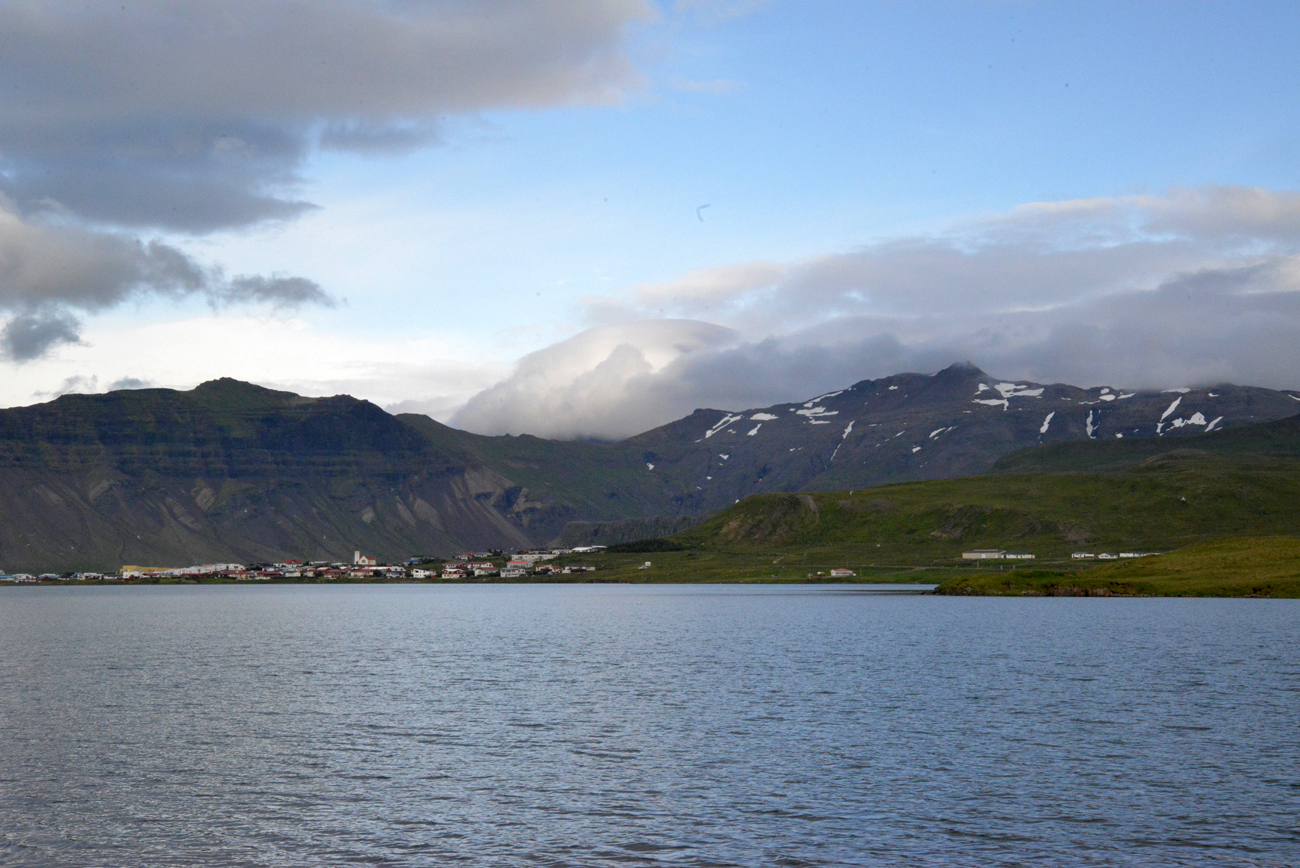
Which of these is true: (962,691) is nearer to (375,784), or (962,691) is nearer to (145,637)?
(375,784)

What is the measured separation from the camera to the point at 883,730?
201 feet

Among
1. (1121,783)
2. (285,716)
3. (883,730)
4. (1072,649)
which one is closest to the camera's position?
(1121,783)

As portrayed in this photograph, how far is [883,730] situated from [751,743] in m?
8.43

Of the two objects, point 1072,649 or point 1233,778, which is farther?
point 1072,649

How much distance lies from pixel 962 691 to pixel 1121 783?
30.9 m

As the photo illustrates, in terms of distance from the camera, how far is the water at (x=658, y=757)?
124 feet

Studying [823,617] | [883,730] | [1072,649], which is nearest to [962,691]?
[883,730]

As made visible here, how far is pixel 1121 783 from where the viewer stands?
155 feet

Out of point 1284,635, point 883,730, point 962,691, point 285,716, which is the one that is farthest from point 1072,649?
point 285,716

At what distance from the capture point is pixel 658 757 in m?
53.6

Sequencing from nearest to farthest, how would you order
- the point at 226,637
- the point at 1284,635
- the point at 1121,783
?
the point at 1121,783 → the point at 1284,635 → the point at 226,637

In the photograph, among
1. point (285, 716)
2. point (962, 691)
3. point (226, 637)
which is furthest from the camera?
point (226, 637)

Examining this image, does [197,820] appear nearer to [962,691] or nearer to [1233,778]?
[1233,778]

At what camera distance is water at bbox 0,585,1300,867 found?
37.9 metres
